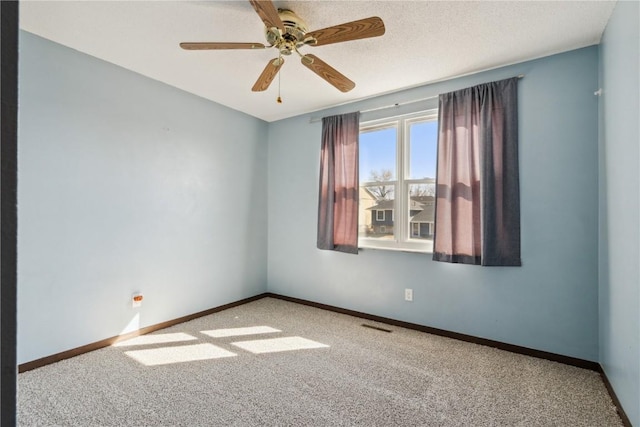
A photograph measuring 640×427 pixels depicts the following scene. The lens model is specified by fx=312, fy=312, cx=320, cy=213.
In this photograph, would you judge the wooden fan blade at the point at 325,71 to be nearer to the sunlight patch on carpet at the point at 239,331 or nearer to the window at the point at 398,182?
the window at the point at 398,182

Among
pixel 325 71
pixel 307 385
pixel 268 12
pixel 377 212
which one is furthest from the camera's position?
pixel 377 212

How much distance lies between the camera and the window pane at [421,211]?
3.21m

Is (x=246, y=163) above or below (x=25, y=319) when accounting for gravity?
above

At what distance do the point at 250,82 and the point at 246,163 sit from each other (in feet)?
3.97

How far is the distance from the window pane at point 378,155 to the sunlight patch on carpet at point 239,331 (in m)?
1.94

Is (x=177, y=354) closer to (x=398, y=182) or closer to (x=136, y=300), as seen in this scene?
(x=136, y=300)

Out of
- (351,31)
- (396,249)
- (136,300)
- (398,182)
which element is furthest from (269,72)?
(136,300)

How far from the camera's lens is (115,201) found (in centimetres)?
282

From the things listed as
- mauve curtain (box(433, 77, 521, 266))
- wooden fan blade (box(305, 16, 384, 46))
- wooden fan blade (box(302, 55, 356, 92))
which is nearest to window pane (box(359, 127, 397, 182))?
mauve curtain (box(433, 77, 521, 266))

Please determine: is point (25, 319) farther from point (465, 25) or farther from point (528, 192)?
point (528, 192)

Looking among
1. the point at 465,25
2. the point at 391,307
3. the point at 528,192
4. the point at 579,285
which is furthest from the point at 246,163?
Result: the point at 579,285

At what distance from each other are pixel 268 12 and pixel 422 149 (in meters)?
2.12

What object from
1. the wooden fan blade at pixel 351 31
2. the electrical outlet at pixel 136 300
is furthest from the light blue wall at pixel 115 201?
the wooden fan blade at pixel 351 31

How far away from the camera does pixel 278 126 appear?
436 cm
